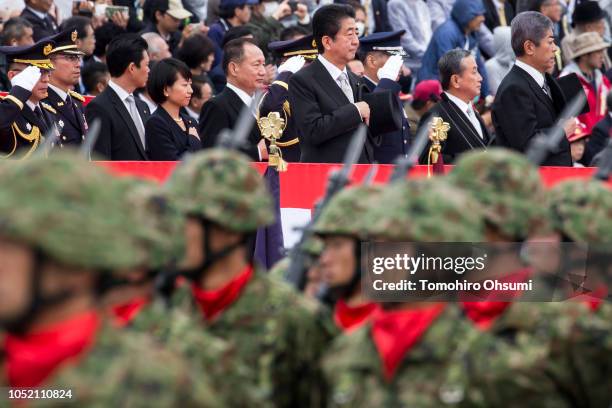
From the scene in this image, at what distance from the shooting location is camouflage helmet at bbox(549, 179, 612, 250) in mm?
5055

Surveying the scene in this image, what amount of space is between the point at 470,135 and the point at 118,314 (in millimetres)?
5787

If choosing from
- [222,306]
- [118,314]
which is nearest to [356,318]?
[222,306]

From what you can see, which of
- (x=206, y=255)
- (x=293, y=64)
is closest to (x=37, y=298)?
(x=206, y=255)

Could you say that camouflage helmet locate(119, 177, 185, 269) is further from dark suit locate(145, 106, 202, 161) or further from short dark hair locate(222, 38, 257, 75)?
short dark hair locate(222, 38, 257, 75)

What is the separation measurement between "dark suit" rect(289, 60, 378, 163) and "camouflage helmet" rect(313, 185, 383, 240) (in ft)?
14.7

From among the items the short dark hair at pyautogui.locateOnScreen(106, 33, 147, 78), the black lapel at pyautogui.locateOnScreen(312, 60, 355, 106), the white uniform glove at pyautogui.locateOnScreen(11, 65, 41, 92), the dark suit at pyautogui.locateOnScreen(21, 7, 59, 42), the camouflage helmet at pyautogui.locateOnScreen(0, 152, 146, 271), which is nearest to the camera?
the camouflage helmet at pyautogui.locateOnScreen(0, 152, 146, 271)

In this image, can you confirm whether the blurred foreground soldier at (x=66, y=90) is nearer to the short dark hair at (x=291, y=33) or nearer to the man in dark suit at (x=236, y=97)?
the man in dark suit at (x=236, y=97)

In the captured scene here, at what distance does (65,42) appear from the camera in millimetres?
10891

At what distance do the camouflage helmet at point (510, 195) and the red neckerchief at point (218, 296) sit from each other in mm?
862

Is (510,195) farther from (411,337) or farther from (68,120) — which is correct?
(68,120)

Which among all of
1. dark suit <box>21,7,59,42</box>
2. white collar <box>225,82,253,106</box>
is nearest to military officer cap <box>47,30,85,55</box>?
white collar <box>225,82,253,106</box>

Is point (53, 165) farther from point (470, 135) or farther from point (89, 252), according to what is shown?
point (470, 135)

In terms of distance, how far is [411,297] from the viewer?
4.57 meters

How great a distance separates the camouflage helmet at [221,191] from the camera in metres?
5.01
